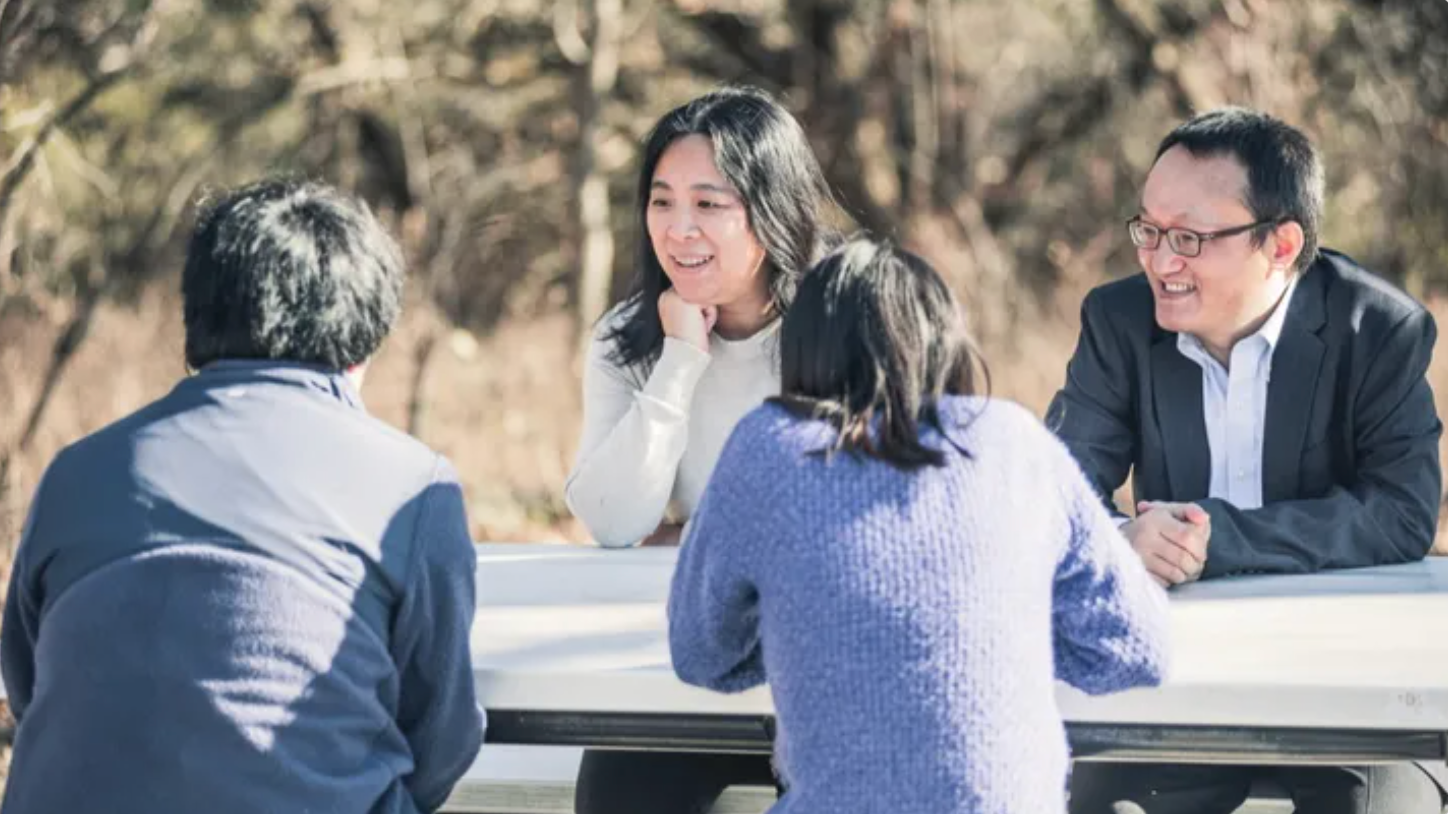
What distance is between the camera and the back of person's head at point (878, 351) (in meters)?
1.95

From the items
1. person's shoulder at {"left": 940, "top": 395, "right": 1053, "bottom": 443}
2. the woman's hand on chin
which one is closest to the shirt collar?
person's shoulder at {"left": 940, "top": 395, "right": 1053, "bottom": 443}

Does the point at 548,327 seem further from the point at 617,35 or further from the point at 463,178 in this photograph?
the point at 617,35

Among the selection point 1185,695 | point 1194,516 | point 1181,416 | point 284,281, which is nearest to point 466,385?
point 1181,416

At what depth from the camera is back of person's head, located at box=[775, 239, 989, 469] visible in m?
1.95

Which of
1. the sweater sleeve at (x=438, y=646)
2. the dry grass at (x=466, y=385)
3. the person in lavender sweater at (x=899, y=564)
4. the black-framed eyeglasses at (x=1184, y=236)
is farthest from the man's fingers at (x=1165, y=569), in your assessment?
the dry grass at (x=466, y=385)

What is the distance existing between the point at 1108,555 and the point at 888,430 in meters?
0.30

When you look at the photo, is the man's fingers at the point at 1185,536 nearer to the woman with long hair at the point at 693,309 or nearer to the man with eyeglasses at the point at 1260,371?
the man with eyeglasses at the point at 1260,371

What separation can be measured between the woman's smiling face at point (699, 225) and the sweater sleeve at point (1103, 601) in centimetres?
128

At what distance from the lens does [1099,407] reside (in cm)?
325

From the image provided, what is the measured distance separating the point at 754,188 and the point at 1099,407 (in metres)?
0.70

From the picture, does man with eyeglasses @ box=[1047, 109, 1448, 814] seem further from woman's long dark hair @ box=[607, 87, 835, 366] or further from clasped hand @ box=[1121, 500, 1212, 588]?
woman's long dark hair @ box=[607, 87, 835, 366]

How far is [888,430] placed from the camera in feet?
6.36

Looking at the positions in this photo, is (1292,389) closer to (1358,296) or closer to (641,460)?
(1358,296)

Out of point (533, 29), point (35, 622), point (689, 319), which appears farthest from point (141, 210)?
point (35, 622)
